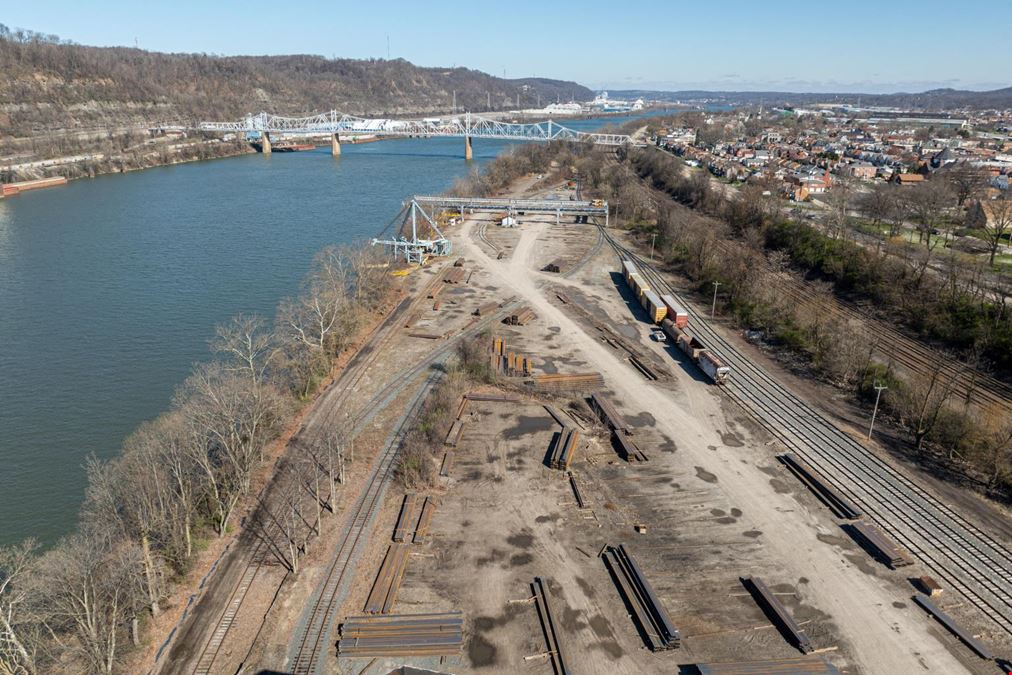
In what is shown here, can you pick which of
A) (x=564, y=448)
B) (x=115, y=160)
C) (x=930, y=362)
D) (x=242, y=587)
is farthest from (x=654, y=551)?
(x=115, y=160)

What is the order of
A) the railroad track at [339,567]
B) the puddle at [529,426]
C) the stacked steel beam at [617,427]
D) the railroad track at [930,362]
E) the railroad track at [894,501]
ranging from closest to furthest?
the railroad track at [339,567], the railroad track at [894,501], the stacked steel beam at [617,427], the puddle at [529,426], the railroad track at [930,362]

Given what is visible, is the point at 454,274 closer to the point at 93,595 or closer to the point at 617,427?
the point at 617,427

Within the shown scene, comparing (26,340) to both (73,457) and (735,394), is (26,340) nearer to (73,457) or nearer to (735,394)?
(73,457)

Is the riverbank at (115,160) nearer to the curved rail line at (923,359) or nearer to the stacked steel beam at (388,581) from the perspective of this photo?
the stacked steel beam at (388,581)

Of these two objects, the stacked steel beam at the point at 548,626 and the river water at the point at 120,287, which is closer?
the stacked steel beam at the point at 548,626

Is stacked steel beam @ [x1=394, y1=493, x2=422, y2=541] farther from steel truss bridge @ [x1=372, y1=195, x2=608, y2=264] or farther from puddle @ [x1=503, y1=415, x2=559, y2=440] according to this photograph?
Answer: steel truss bridge @ [x1=372, y1=195, x2=608, y2=264]

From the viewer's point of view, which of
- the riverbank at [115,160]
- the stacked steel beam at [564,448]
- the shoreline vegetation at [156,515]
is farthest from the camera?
the riverbank at [115,160]

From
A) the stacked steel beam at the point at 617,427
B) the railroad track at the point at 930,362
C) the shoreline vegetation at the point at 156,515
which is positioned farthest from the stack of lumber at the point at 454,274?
the railroad track at the point at 930,362

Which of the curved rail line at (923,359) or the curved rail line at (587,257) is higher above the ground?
the curved rail line at (587,257)
